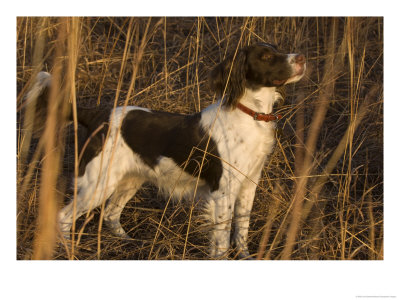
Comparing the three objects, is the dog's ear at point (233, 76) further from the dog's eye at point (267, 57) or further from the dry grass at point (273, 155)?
the dry grass at point (273, 155)

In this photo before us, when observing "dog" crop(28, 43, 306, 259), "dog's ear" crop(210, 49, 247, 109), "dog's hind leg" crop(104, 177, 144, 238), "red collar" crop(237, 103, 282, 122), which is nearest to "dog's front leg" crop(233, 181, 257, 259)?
"dog" crop(28, 43, 306, 259)

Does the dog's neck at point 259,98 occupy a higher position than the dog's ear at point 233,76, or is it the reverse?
the dog's ear at point 233,76

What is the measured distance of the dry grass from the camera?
2680mm

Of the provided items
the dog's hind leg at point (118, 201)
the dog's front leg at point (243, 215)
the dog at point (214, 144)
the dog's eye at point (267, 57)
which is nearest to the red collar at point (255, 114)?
the dog at point (214, 144)

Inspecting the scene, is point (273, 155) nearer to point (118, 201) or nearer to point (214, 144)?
point (214, 144)

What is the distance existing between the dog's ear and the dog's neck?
59mm

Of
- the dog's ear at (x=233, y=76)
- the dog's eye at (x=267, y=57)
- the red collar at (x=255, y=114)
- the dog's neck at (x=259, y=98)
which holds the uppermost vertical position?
the dog's eye at (x=267, y=57)

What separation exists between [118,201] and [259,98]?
4.36ft

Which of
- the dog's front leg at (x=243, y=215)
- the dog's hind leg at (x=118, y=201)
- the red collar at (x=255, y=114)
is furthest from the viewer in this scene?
the dog's hind leg at (x=118, y=201)

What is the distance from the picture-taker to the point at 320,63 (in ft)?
15.2

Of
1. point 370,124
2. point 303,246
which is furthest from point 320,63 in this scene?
point 303,246

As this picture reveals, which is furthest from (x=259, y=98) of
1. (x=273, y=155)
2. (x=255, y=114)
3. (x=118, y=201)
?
(x=118, y=201)

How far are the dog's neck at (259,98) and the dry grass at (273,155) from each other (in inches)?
14.8

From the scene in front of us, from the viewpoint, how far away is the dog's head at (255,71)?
271 centimetres
